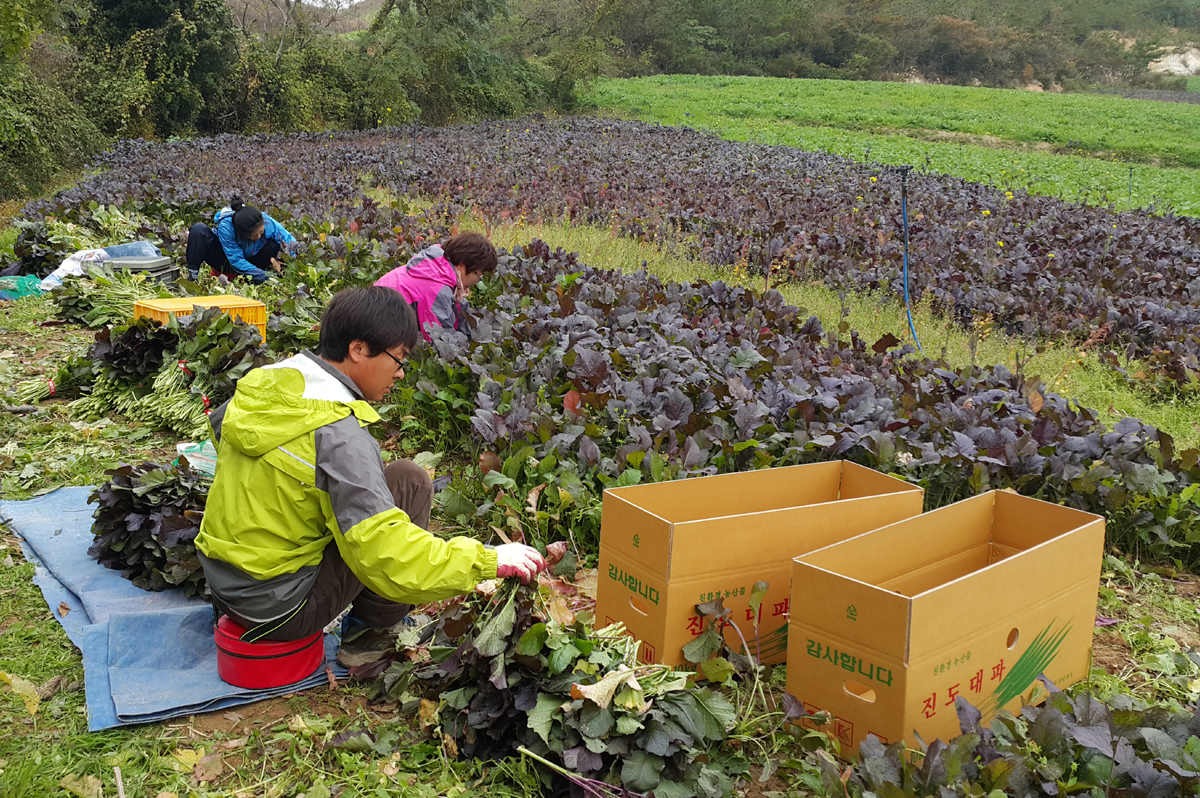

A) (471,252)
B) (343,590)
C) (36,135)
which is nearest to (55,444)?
(471,252)

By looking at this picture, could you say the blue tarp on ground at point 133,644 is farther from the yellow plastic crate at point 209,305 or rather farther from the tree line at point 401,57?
the tree line at point 401,57

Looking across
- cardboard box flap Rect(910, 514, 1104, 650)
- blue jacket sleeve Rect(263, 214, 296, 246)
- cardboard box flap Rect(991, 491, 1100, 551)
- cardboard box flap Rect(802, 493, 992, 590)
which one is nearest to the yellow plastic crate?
blue jacket sleeve Rect(263, 214, 296, 246)

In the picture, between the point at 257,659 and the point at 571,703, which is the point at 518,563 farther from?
the point at 257,659

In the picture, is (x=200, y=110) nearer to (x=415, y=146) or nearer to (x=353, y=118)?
(x=353, y=118)

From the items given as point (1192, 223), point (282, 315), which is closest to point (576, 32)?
point (1192, 223)

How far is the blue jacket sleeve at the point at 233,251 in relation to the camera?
823cm

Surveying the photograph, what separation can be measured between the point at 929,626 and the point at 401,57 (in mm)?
33810

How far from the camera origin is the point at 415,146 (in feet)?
68.9

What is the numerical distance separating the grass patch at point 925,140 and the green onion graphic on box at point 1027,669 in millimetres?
14979

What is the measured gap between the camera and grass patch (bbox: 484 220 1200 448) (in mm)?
6262

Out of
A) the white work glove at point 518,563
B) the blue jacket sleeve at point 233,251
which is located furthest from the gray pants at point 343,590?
the blue jacket sleeve at point 233,251

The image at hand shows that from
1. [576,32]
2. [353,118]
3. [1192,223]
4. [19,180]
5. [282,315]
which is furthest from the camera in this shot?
[576,32]

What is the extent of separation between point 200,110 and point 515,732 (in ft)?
93.7

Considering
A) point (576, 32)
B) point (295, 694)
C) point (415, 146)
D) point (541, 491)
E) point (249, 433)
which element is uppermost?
point (576, 32)
